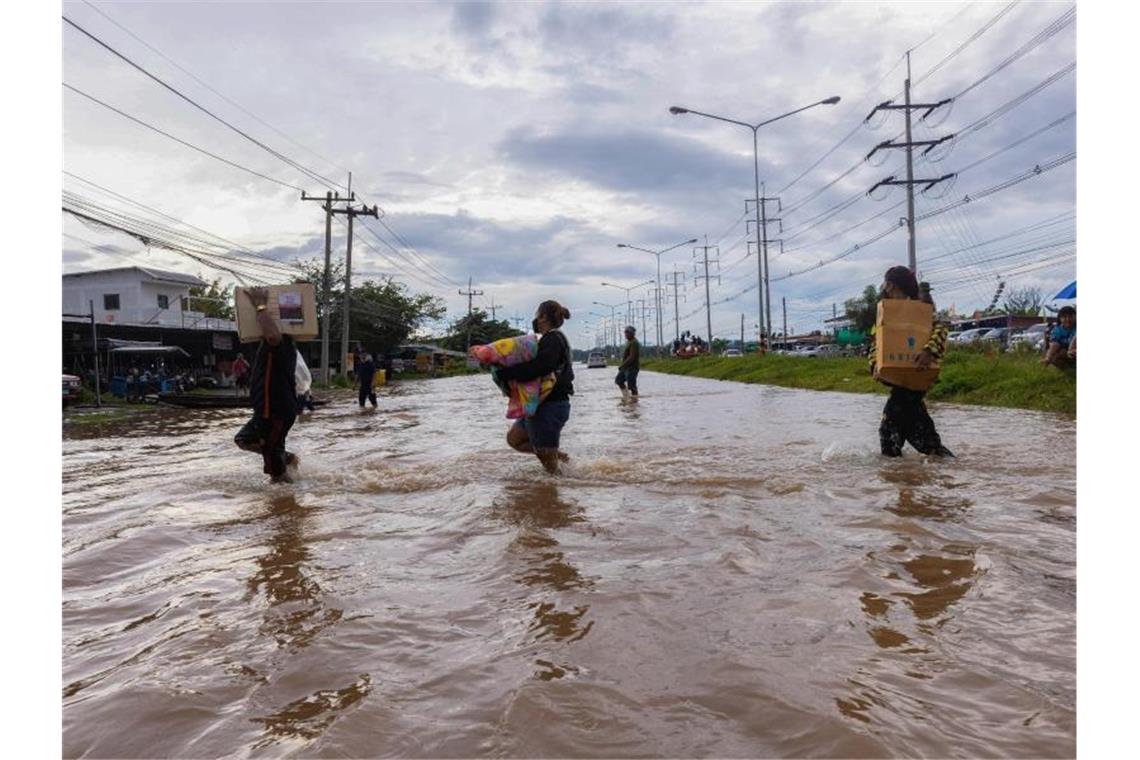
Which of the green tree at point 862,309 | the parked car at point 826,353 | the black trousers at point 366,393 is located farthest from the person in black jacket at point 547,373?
the green tree at point 862,309

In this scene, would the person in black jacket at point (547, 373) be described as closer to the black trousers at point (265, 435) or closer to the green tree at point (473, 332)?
the black trousers at point (265, 435)

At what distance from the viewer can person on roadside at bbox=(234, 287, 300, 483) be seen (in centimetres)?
617

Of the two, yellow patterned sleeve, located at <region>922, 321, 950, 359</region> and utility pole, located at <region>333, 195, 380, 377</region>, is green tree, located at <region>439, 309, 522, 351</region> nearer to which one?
utility pole, located at <region>333, 195, 380, 377</region>

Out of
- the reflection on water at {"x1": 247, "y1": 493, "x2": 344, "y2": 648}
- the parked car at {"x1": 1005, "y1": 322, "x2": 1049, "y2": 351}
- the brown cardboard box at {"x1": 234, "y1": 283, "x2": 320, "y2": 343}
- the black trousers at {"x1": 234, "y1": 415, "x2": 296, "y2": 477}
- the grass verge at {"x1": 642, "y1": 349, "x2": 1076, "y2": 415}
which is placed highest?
the parked car at {"x1": 1005, "y1": 322, "x2": 1049, "y2": 351}

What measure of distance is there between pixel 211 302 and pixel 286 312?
50.9m

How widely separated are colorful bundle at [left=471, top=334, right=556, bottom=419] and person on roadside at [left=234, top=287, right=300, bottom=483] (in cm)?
161

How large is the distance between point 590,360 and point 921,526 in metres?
70.0

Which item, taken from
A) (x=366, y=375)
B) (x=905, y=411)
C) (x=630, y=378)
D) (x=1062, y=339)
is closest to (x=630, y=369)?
(x=630, y=378)

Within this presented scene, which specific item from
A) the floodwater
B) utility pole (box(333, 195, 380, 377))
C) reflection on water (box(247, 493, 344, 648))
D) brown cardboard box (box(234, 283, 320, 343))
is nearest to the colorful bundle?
the floodwater

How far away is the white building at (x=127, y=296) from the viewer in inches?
1618

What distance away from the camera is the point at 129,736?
209 cm

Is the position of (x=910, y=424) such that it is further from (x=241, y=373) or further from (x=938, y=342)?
(x=241, y=373)

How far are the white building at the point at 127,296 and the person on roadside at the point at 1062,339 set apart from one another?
38177 millimetres

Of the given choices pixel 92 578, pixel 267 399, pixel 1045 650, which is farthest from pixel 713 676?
pixel 267 399
